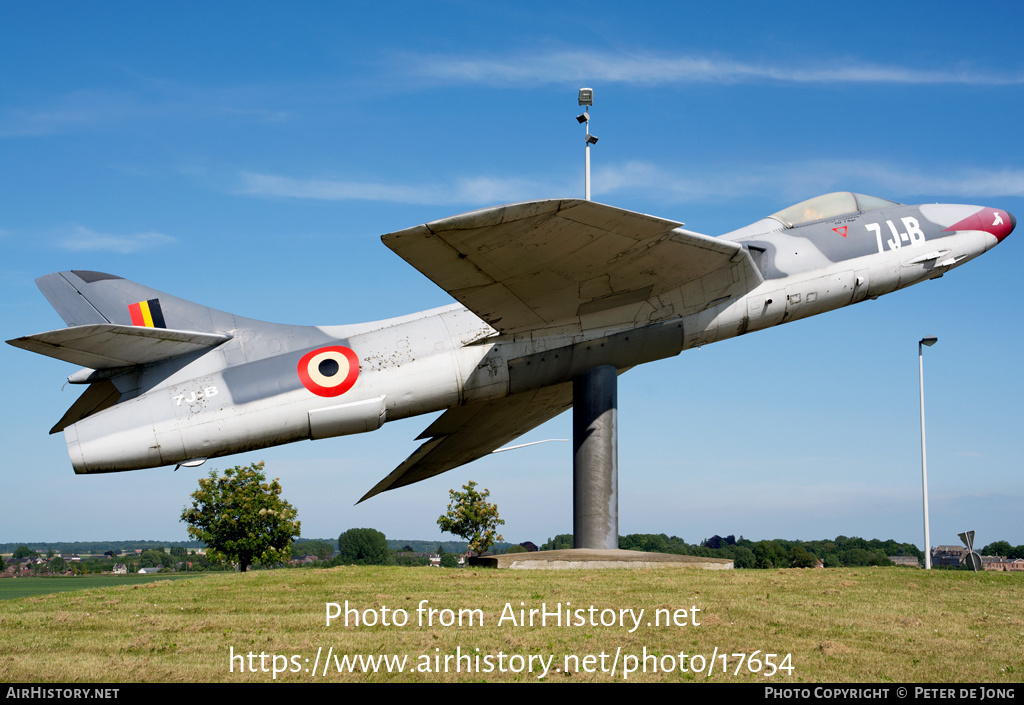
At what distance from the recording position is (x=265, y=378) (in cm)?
1329

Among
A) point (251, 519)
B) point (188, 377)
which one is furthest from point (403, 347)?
point (251, 519)

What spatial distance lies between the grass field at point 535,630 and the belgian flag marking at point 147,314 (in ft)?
15.6

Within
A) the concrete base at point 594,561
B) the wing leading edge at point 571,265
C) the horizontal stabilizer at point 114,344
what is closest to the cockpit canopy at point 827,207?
the wing leading edge at point 571,265

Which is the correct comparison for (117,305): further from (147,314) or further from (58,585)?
(58,585)

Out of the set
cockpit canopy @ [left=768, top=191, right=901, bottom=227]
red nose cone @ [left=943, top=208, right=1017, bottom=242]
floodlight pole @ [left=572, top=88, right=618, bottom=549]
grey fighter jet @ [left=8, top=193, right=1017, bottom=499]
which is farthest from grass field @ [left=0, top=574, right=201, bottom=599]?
red nose cone @ [left=943, top=208, right=1017, bottom=242]

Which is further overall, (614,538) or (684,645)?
(614,538)

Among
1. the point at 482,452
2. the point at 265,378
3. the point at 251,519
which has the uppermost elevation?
the point at 265,378

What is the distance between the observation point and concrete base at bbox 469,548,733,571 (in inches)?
560

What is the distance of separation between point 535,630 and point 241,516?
37858mm

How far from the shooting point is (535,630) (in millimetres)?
10312
